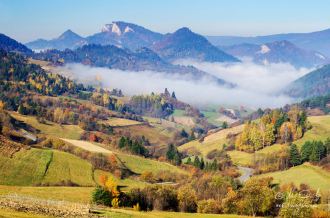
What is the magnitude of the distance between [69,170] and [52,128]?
85.5 metres

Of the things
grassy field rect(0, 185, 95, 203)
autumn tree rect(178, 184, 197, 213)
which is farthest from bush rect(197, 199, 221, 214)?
grassy field rect(0, 185, 95, 203)

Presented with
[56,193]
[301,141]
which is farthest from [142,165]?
[301,141]

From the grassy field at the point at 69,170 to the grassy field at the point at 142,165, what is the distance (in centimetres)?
1985

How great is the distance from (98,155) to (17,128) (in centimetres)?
6261

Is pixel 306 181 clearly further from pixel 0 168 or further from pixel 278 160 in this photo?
pixel 0 168

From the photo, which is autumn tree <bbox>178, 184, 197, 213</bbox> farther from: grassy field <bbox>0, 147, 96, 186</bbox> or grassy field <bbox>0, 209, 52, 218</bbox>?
grassy field <bbox>0, 209, 52, 218</bbox>

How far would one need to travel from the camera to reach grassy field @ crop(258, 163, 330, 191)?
295ft

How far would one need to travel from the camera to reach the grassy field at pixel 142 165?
12128 centimetres

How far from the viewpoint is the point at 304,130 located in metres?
155

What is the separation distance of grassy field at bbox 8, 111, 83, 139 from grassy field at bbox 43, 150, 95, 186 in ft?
203

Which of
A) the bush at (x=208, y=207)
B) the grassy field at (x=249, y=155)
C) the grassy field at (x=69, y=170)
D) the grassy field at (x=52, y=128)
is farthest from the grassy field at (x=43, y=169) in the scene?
the grassy field at (x=249, y=155)

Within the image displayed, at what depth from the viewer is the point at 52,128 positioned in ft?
575

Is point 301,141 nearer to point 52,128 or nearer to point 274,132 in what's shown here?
point 274,132

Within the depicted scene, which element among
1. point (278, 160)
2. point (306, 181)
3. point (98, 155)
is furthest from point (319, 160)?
point (98, 155)
